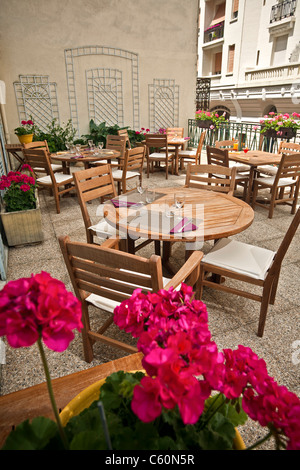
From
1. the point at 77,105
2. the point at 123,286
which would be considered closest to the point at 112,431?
the point at 123,286

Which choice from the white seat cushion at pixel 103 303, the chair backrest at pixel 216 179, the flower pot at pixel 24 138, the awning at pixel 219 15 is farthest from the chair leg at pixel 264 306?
the awning at pixel 219 15

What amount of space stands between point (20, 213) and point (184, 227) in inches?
81.3

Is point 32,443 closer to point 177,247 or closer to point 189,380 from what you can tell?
point 189,380

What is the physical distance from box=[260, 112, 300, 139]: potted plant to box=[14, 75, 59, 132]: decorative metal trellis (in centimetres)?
503

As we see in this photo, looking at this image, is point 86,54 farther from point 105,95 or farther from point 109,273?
point 109,273

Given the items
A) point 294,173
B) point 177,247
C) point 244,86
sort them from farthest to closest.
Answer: point 244,86 → point 294,173 → point 177,247

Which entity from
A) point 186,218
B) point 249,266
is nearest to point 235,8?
point 186,218

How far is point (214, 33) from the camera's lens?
24281 millimetres

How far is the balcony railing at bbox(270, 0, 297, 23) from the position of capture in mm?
18750

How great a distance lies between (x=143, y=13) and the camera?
751 centimetres

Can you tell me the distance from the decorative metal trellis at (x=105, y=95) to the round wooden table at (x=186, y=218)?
20.1ft

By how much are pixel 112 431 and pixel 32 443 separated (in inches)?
4.5

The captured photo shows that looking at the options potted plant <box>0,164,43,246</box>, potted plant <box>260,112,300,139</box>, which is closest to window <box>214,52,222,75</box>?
potted plant <box>260,112,300,139</box>

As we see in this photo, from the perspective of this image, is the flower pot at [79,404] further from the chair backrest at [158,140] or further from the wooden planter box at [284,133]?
the wooden planter box at [284,133]
